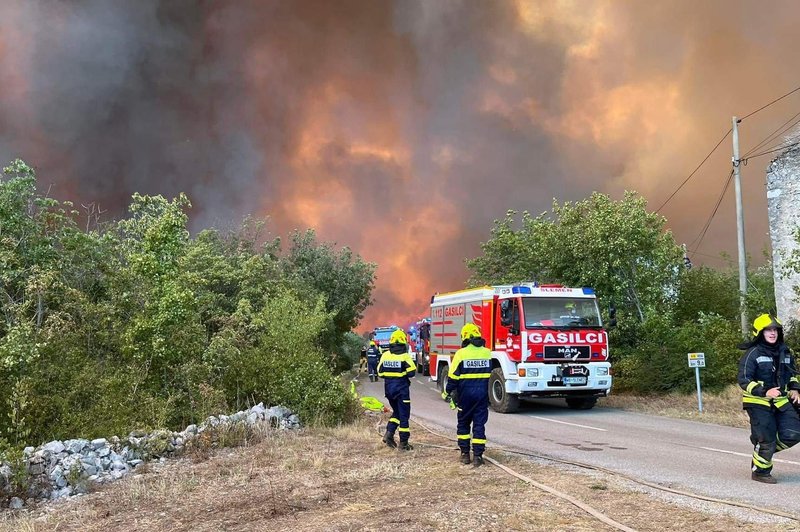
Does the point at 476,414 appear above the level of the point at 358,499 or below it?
above

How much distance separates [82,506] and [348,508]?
3.57 metres

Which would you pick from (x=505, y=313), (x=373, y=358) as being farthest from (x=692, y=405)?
(x=373, y=358)

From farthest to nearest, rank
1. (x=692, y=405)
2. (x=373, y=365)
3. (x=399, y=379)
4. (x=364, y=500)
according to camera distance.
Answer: (x=373, y=365)
(x=692, y=405)
(x=399, y=379)
(x=364, y=500)

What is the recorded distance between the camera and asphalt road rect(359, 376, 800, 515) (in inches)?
285

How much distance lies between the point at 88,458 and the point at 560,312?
10774mm

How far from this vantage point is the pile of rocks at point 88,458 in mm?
8656

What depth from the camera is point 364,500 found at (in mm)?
6902

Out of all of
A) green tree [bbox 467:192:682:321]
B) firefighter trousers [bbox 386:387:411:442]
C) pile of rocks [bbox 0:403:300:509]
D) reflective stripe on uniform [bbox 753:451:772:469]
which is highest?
green tree [bbox 467:192:682:321]

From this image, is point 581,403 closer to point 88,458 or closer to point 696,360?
point 696,360

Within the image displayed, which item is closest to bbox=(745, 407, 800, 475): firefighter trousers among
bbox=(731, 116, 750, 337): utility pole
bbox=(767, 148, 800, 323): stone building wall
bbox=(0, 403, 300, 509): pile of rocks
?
bbox=(0, 403, 300, 509): pile of rocks

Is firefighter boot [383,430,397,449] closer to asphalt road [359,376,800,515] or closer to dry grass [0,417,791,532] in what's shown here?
dry grass [0,417,791,532]

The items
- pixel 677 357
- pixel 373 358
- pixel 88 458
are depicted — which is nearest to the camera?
pixel 88 458

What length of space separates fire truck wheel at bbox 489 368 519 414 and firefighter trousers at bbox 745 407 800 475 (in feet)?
27.3

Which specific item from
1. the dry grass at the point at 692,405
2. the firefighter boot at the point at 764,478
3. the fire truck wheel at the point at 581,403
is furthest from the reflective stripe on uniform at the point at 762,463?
the fire truck wheel at the point at 581,403
